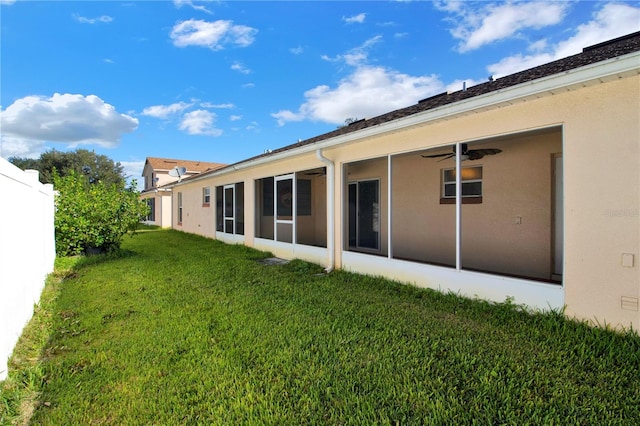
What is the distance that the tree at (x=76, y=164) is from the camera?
39.9 metres

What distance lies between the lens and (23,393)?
8.76ft

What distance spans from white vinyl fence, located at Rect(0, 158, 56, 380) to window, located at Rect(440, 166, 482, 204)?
7.57 metres

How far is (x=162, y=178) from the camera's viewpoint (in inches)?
1261

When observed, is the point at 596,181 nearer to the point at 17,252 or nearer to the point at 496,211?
the point at 496,211

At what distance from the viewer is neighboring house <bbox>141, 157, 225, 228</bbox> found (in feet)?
77.2

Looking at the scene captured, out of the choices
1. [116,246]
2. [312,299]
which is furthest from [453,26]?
[116,246]

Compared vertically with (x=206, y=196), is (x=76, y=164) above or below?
above

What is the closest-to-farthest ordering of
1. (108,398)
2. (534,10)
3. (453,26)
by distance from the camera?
1. (108,398)
2. (534,10)
3. (453,26)

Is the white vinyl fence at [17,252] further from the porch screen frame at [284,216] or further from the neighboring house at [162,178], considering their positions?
the neighboring house at [162,178]

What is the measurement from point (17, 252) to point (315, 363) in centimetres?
361

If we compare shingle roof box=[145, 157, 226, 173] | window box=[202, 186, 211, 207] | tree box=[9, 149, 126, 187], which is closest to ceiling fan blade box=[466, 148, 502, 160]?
window box=[202, 186, 211, 207]

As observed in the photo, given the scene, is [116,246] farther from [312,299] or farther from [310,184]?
[312,299]

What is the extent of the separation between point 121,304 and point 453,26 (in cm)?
1027

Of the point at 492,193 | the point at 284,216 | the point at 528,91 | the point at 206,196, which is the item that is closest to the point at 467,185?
the point at 492,193
